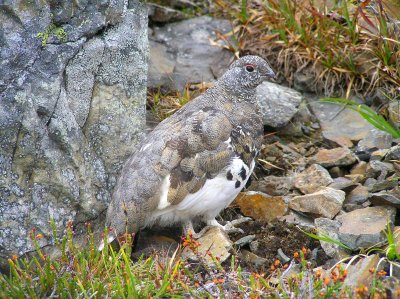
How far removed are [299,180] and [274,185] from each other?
0.21 m

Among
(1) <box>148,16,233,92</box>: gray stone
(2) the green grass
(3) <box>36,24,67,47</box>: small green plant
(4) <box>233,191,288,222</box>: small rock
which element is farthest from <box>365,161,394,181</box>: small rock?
(3) <box>36,24,67,47</box>: small green plant

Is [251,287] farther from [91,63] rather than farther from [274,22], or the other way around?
[274,22]

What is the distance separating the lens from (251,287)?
423cm

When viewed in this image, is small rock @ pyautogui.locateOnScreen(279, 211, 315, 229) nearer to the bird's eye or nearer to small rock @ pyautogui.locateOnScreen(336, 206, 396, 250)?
small rock @ pyautogui.locateOnScreen(336, 206, 396, 250)

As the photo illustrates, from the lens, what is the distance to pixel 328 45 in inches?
276

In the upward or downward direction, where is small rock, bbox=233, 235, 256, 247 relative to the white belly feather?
downward

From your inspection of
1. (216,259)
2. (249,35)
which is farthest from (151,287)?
(249,35)

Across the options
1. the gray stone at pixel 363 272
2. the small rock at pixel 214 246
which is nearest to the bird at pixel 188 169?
the small rock at pixel 214 246

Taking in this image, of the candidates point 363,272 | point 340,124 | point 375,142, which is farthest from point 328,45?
point 363,272

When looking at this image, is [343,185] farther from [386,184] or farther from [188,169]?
[188,169]

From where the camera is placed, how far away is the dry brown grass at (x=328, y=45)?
6766 mm

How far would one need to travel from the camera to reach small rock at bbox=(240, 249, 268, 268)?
17.2ft

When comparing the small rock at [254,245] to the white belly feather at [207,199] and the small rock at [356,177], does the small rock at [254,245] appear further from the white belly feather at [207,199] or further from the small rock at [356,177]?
the small rock at [356,177]

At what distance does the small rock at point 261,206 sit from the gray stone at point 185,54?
5.28 feet
